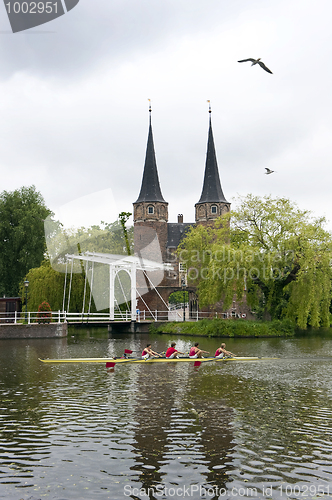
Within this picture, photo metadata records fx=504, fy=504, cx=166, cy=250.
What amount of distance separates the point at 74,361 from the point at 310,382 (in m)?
8.46

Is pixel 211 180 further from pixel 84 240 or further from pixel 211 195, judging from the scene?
pixel 84 240

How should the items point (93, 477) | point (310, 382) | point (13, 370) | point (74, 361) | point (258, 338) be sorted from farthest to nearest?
point (258, 338) < point (74, 361) < point (13, 370) < point (310, 382) < point (93, 477)

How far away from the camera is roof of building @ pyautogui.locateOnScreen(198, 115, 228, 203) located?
49.7 m

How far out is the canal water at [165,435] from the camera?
6.39 meters

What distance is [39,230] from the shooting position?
46375mm

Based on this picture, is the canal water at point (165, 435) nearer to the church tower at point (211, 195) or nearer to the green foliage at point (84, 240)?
the green foliage at point (84, 240)

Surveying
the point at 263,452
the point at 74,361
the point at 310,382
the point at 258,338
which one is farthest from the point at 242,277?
the point at 263,452

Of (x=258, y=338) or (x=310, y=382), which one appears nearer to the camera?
(x=310, y=382)

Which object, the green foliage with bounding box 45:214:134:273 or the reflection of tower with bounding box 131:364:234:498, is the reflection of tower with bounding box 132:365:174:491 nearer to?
the reflection of tower with bounding box 131:364:234:498

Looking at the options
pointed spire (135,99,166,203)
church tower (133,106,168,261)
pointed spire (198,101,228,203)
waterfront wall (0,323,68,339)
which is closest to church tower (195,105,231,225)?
pointed spire (198,101,228,203)

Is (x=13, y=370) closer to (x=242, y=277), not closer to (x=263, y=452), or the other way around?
(x=263, y=452)

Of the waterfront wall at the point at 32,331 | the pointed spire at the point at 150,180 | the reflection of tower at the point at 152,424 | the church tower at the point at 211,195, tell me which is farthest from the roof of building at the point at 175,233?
the reflection of tower at the point at 152,424

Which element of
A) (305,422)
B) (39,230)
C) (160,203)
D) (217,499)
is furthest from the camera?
(160,203)

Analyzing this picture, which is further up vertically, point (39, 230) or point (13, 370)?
point (39, 230)
